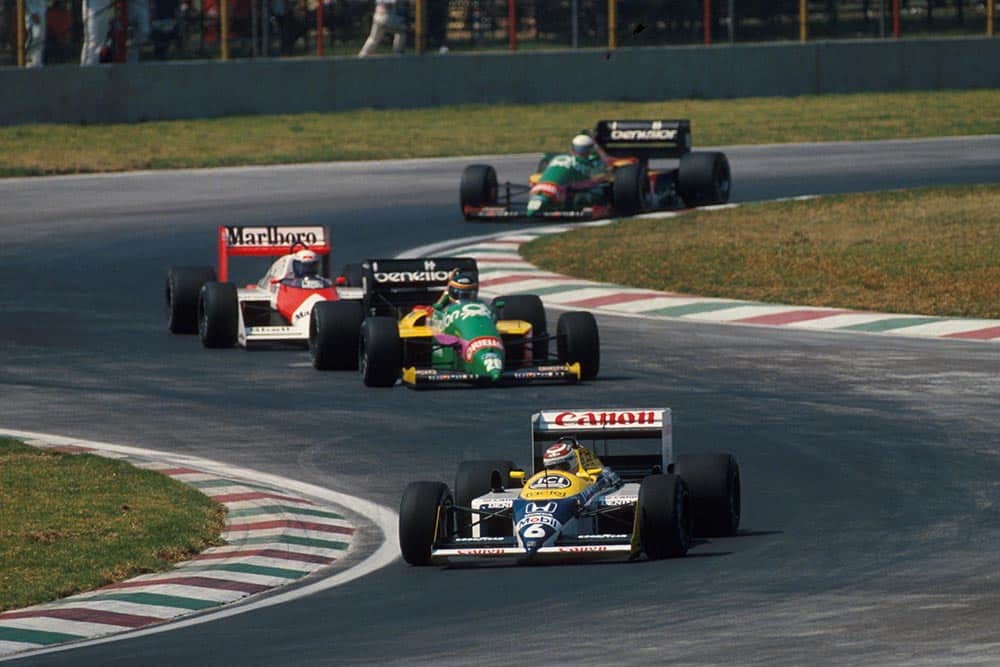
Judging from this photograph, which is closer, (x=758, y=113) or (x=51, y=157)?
(x=51, y=157)

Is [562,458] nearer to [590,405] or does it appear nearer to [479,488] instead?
[479,488]

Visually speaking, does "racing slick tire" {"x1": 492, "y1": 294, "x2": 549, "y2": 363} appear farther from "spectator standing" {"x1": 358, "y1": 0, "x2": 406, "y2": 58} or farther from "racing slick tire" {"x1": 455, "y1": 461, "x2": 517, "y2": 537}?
"spectator standing" {"x1": 358, "y1": 0, "x2": 406, "y2": 58}

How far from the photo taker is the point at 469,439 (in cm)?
1833

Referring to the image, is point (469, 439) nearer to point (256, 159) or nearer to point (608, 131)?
point (608, 131)

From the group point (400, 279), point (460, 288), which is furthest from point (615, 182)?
point (460, 288)

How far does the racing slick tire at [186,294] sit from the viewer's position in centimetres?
2433

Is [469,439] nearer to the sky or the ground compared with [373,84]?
nearer to the ground

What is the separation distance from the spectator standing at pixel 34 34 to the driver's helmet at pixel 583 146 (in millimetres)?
14452

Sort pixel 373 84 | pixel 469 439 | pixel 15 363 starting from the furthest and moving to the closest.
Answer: pixel 373 84
pixel 15 363
pixel 469 439

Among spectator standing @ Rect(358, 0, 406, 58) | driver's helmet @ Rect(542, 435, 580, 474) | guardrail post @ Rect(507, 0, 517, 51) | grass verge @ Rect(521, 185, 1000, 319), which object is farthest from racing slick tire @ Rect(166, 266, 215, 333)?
guardrail post @ Rect(507, 0, 517, 51)

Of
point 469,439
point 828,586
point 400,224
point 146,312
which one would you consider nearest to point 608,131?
point 400,224

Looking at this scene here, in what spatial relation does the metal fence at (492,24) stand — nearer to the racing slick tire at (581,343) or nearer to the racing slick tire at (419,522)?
the racing slick tire at (581,343)

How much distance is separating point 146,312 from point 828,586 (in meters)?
14.8

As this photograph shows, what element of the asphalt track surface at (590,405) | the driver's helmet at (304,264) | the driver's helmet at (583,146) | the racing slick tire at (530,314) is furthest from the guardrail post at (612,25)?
the racing slick tire at (530,314)
